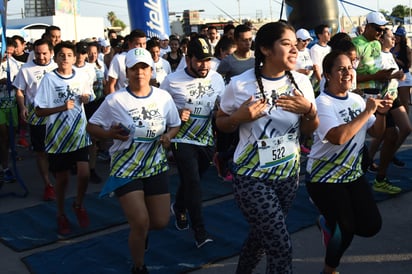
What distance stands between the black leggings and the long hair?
0.83 metres

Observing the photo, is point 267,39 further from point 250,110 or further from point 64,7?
point 64,7

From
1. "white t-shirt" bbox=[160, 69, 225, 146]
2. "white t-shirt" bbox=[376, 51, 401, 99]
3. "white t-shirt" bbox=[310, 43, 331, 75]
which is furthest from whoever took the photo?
"white t-shirt" bbox=[310, 43, 331, 75]

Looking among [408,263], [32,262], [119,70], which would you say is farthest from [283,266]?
[119,70]

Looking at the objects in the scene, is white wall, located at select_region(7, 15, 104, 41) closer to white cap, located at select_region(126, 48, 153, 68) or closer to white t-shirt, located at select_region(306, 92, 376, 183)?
white cap, located at select_region(126, 48, 153, 68)

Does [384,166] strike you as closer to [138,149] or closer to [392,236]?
[392,236]

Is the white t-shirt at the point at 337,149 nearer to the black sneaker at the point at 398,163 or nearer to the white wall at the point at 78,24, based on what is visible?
the black sneaker at the point at 398,163

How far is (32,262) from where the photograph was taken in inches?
185

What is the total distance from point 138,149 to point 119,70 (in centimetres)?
391

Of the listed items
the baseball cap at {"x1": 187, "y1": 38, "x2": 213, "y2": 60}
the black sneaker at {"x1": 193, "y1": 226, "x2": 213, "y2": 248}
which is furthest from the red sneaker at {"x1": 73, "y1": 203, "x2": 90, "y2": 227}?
the baseball cap at {"x1": 187, "y1": 38, "x2": 213, "y2": 60}

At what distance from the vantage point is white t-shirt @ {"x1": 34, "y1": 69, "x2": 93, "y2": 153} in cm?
553

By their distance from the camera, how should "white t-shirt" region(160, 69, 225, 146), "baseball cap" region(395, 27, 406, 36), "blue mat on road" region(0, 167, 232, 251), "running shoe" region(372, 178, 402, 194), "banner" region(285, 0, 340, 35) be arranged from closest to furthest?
"white t-shirt" region(160, 69, 225, 146)
"blue mat on road" region(0, 167, 232, 251)
"running shoe" region(372, 178, 402, 194)
"baseball cap" region(395, 27, 406, 36)
"banner" region(285, 0, 340, 35)

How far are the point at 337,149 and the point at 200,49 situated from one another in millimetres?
1534

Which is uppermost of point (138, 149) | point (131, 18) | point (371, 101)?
point (131, 18)

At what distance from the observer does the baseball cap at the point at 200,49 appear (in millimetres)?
4730
